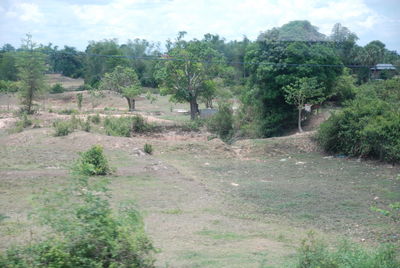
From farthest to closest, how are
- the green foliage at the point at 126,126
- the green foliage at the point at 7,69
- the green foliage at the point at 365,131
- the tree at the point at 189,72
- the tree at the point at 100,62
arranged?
the green foliage at the point at 7,69, the tree at the point at 100,62, the tree at the point at 189,72, the green foliage at the point at 126,126, the green foliage at the point at 365,131

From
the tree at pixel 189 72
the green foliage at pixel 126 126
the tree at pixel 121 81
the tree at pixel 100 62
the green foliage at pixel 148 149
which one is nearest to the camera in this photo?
the green foliage at pixel 148 149

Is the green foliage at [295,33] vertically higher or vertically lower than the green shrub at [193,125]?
higher

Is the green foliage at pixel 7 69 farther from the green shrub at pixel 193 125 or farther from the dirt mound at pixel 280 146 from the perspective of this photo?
the dirt mound at pixel 280 146

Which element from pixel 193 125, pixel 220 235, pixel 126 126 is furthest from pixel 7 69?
pixel 220 235

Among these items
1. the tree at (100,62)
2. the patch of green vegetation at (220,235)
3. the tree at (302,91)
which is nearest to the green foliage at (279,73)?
the tree at (302,91)

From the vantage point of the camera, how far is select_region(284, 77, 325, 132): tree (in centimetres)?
2377

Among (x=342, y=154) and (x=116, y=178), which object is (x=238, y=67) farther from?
(x=116, y=178)

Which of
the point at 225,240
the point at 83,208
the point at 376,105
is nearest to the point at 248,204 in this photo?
the point at 225,240

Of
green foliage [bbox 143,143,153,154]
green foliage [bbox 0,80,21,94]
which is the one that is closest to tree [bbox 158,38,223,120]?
green foliage [bbox 143,143,153,154]

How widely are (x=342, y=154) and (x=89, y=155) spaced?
11749 millimetres

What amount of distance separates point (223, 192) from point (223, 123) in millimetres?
14203

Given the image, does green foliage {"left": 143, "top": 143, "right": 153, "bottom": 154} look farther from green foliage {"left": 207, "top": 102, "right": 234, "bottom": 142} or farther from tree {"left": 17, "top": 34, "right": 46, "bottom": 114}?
tree {"left": 17, "top": 34, "right": 46, "bottom": 114}

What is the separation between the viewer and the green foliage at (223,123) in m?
28.5

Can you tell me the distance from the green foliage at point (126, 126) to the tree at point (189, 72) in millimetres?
7156
